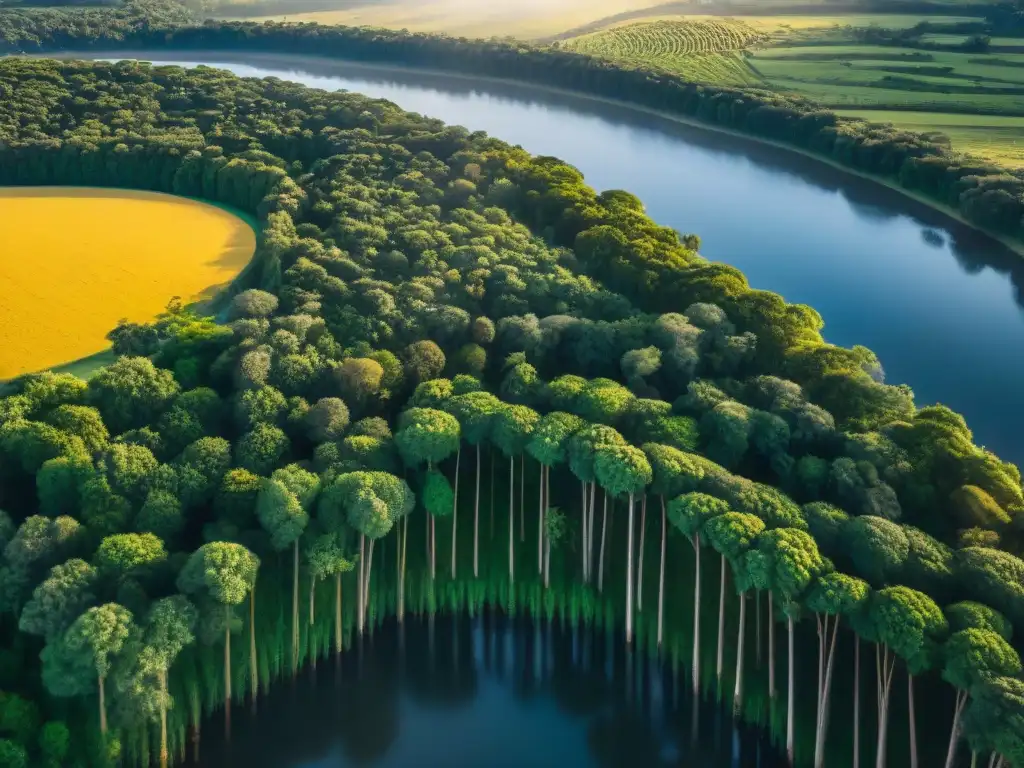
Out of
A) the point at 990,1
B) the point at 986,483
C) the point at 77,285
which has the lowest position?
the point at 77,285

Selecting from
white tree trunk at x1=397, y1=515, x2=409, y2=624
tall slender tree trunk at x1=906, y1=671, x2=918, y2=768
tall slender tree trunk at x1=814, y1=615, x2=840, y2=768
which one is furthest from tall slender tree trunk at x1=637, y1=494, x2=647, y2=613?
tall slender tree trunk at x1=906, y1=671, x2=918, y2=768

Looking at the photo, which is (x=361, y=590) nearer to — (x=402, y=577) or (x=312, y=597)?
(x=312, y=597)

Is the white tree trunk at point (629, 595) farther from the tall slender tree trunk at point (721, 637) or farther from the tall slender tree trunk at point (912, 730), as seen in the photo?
the tall slender tree trunk at point (912, 730)

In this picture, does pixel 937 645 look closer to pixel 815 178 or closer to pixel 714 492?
pixel 714 492

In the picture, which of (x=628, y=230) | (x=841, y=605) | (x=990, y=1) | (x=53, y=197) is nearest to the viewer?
(x=841, y=605)

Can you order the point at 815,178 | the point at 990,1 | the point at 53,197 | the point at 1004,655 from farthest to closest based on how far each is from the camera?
the point at 990,1, the point at 815,178, the point at 53,197, the point at 1004,655

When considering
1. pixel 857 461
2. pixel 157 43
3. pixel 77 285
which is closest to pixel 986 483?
pixel 857 461

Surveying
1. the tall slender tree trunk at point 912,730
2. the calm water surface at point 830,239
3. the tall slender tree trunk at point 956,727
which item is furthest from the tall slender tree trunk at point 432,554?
the calm water surface at point 830,239
